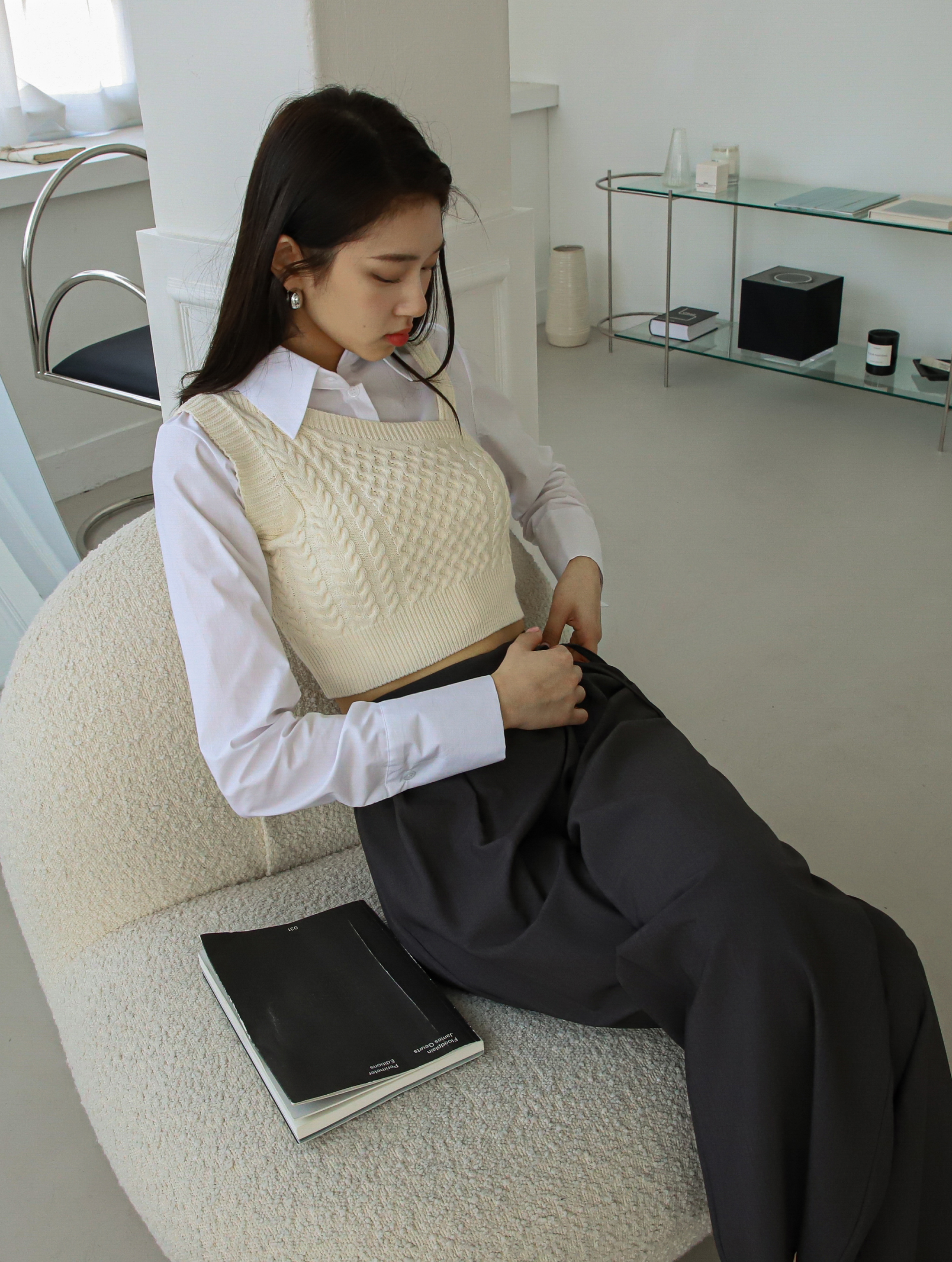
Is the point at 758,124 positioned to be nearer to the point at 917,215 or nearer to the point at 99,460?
the point at 917,215

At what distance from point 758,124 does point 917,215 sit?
782 mm

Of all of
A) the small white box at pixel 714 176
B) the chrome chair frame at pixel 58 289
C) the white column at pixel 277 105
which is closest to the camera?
the white column at pixel 277 105

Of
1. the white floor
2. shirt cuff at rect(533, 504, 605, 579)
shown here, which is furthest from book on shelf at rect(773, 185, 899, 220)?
shirt cuff at rect(533, 504, 605, 579)

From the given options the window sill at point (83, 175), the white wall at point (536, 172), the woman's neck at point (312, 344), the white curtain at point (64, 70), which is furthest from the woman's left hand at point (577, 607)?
the white wall at point (536, 172)

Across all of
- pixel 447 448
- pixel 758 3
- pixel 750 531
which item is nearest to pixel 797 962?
pixel 447 448

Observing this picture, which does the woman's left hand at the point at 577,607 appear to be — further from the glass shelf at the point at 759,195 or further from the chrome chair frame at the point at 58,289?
the glass shelf at the point at 759,195

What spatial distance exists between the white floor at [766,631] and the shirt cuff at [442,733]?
0.65m

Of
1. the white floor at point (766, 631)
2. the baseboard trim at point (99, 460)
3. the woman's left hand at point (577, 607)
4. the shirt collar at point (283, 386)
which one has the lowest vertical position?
the white floor at point (766, 631)

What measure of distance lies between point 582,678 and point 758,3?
3.11 meters

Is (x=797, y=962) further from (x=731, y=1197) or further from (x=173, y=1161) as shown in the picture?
(x=173, y=1161)

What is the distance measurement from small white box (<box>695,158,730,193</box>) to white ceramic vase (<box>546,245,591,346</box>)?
558 millimetres

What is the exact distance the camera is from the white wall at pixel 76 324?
3.04m

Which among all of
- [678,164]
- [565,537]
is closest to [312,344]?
[565,537]

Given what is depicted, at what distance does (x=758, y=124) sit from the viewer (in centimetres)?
372
